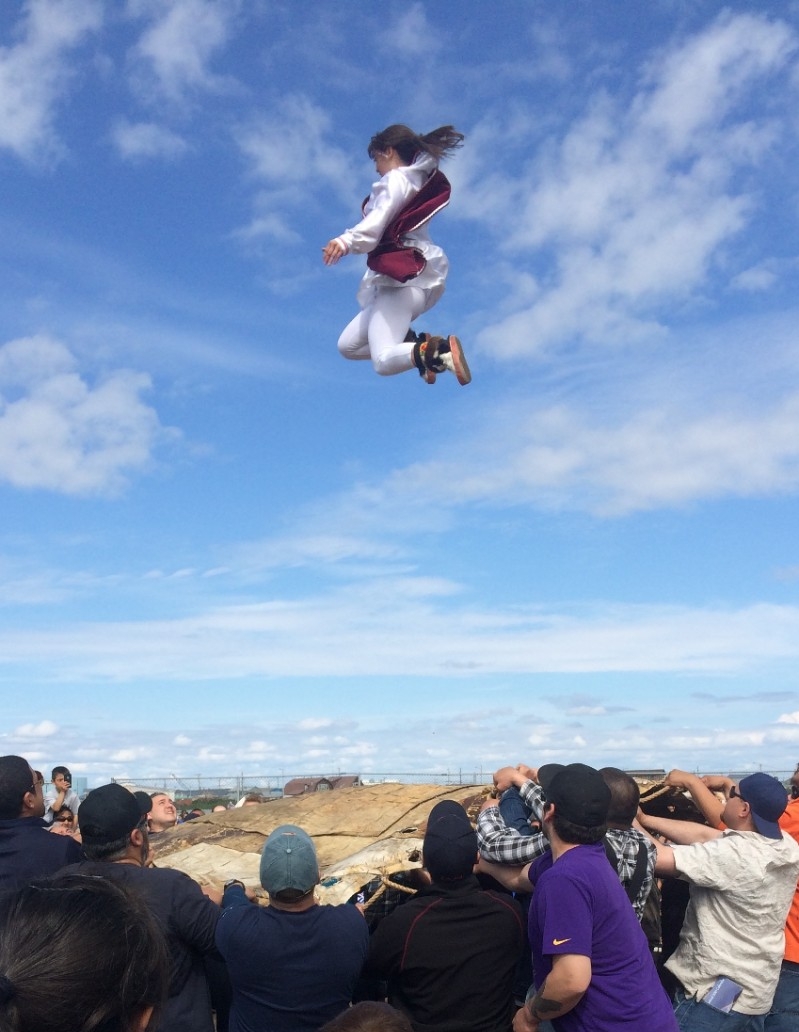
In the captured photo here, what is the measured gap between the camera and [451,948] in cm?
401

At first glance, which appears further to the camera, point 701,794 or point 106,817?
point 701,794

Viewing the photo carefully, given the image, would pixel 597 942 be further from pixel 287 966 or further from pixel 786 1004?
pixel 786 1004

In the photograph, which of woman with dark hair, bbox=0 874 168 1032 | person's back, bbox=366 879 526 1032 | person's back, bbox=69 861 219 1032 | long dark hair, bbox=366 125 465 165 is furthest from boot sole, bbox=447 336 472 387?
woman with dark hair, bbox=0 874 168 1032

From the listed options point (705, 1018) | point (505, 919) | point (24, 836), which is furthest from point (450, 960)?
point (24, 836)

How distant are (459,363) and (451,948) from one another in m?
4.05

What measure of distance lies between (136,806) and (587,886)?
1.96 metres

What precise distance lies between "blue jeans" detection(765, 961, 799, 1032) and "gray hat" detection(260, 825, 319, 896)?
8.29 ft

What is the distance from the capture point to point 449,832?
411 cm

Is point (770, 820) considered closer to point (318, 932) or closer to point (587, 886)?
point (587, 886)

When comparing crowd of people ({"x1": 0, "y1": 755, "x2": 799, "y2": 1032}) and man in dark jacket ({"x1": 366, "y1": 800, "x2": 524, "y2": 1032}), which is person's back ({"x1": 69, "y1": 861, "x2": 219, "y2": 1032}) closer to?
crowd of people ({"x1": 0, "y1": 755, "x2": 799, "y2": 1032})

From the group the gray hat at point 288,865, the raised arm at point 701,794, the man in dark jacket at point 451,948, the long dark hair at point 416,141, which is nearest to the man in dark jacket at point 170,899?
the gray hat at point 288,865

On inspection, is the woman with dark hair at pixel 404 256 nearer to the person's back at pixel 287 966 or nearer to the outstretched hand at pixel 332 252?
the outstretched hand at pixel 332 252

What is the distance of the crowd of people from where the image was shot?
144 inches

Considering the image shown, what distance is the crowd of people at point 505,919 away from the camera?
366 cm
